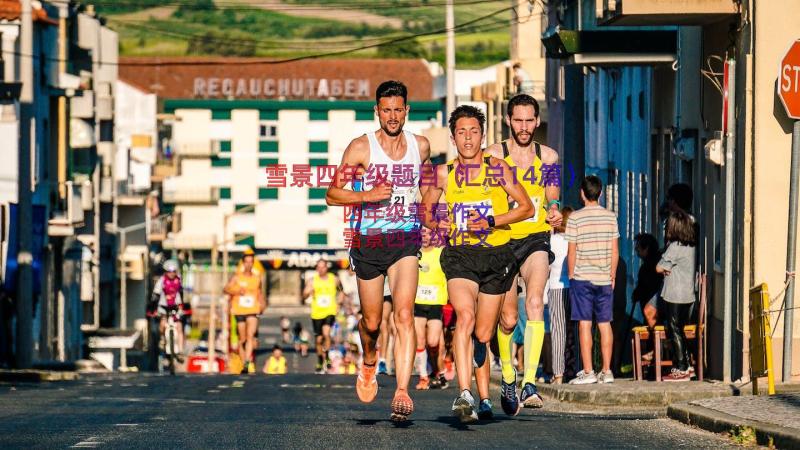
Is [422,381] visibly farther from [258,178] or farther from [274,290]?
[258,178]

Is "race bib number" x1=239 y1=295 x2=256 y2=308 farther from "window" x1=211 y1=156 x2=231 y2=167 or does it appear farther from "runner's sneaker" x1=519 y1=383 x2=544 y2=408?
"window" x1=211 y1=156 x2=231 y2=167

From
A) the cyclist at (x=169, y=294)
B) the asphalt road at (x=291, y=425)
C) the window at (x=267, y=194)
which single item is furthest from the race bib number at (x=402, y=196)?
the window at (x=267, y=194)

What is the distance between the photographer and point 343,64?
143 m

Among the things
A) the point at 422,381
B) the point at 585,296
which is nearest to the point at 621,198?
the point at 422,381

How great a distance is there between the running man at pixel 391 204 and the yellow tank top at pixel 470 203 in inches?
10.5

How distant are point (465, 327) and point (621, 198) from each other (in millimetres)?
20135

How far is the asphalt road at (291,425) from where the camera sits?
12281 millimetres

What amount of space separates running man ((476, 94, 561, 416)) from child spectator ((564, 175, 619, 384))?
11.5ft

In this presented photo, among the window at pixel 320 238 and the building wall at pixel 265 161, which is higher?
the building wall at pixel 265 161

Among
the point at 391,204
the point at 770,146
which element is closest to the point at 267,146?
the point at 770,146

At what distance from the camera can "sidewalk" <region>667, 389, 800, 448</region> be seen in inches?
472

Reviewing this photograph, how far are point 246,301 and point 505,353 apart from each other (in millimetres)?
14178

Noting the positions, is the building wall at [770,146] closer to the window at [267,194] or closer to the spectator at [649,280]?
the spectator at [649,280]

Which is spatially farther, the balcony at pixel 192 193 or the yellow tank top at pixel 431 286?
the balcony at pixel 192 193
